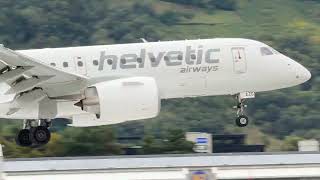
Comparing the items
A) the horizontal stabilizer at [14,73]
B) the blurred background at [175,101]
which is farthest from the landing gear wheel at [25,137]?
the blurred background at [175,101]

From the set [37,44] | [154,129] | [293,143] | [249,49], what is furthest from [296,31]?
[249,49]

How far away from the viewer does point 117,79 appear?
158ft

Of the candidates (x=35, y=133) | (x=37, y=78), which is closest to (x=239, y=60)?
(x=37, y=78)

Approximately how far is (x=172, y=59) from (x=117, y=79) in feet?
8.78

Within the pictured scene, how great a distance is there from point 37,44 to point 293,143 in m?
79.6

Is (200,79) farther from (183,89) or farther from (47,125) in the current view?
(47,125)

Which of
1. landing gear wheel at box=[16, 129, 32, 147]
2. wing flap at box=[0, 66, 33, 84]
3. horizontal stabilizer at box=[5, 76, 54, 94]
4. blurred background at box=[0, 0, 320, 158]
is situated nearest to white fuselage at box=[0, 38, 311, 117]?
horizontal stabilizer at box=[5, 76, 54, 94]

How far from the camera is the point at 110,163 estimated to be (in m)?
49.0

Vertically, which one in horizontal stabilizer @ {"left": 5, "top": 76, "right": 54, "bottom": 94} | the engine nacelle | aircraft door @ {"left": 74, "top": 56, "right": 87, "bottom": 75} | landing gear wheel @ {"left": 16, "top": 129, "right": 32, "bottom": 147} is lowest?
landing gear wheel @ {"left": 16, "top": 129, "right": 32, "bottom": 147}

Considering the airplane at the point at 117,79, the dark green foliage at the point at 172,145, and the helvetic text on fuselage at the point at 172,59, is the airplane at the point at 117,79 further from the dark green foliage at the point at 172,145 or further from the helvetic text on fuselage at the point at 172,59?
the dark green foliage at the point at 172,145

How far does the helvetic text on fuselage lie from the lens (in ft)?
161

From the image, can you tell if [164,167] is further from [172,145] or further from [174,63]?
[172,145]

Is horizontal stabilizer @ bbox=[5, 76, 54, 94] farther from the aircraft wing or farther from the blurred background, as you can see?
the blurred background

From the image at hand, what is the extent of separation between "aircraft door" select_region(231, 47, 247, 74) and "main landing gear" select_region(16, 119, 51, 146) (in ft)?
27.6
